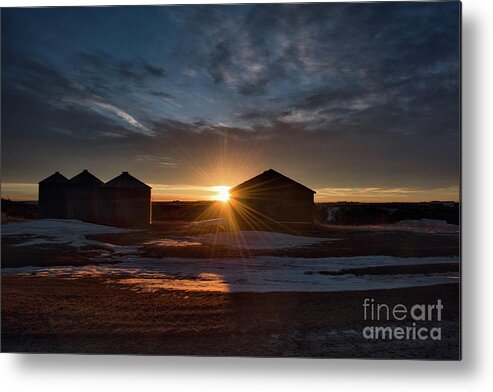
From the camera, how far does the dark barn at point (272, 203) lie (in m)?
4.21

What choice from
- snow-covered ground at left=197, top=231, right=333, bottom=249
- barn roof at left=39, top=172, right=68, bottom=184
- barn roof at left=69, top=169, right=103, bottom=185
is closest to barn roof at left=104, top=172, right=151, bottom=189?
barn roof at left=69, top=169, right=103, bottom=185

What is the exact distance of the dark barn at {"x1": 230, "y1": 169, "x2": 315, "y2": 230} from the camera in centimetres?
421

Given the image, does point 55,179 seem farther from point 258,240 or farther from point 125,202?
point 258,240

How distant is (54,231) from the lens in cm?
409

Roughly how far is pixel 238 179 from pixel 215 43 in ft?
4.92

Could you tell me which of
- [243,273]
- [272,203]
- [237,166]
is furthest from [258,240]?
[237,166]

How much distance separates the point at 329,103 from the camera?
153 inches

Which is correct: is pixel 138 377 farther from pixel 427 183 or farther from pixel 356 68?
pixel 356 68

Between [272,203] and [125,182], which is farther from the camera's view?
Result: [272,203]

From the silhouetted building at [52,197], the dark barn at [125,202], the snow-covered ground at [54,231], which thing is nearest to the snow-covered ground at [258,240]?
the dark barn at [125,202]

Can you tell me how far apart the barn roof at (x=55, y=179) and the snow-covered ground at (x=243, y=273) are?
3.16ft

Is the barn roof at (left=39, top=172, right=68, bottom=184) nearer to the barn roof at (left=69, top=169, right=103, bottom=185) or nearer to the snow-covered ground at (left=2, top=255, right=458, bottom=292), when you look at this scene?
the barn roof at (left=69, top=169, right=103, bottom=185)

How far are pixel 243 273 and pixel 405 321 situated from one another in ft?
5.68

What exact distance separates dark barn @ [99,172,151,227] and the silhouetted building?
47cm
